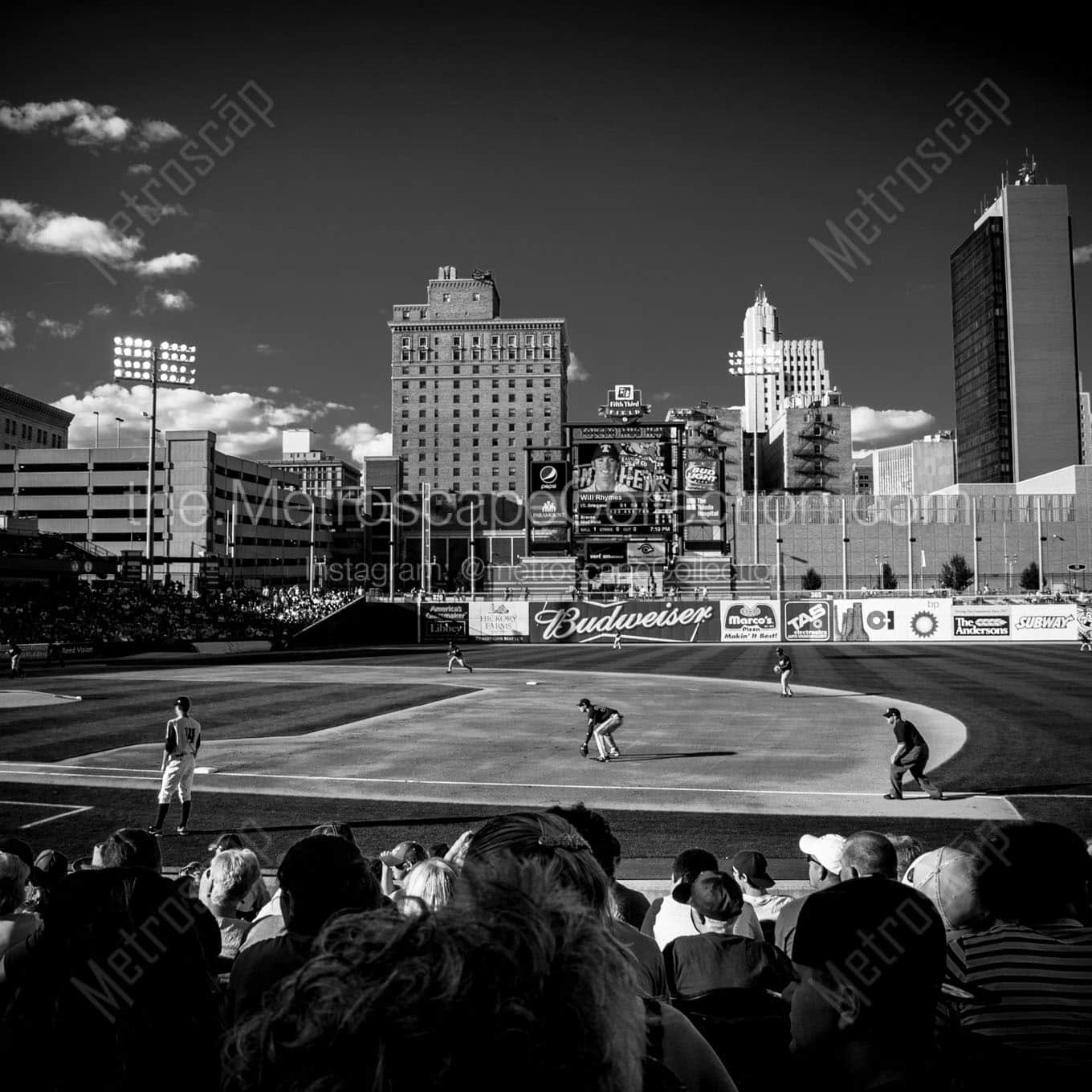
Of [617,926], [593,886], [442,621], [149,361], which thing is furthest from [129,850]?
[442,621]

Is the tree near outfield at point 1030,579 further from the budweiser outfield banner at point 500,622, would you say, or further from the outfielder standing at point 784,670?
the outfielder standing at point 784,670

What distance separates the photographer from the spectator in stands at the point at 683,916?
195 inches

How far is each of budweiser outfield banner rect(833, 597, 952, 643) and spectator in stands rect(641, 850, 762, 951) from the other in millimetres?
53307

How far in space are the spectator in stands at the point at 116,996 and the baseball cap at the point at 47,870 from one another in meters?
4.86

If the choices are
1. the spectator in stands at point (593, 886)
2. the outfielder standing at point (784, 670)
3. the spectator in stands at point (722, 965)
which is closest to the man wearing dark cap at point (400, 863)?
the spectator in stands at point (722, 965)

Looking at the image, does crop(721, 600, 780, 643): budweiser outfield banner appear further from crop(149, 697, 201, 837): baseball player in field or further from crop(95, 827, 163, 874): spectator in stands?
crop(95, 827, 163, 874): spectator in stands

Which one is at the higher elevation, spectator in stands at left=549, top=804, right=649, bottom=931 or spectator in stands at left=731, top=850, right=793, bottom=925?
spectator in stands at left=549, top=804, right=649, bottom=931

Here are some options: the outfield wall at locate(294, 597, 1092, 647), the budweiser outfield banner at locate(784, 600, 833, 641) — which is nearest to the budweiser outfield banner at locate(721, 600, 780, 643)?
the outfield wall at locate(294, 597, 1092, 647)

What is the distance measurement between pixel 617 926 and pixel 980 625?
58501mm

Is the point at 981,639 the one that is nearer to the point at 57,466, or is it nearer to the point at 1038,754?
the point at 1038,754

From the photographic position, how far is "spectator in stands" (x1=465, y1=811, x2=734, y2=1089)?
2.10 meters

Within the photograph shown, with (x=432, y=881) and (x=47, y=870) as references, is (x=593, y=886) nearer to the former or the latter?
(x=432, y=881)

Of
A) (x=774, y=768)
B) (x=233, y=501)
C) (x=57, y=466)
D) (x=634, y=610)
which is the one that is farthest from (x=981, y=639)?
(x=57, y=466)

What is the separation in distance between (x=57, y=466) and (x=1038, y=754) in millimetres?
97694
